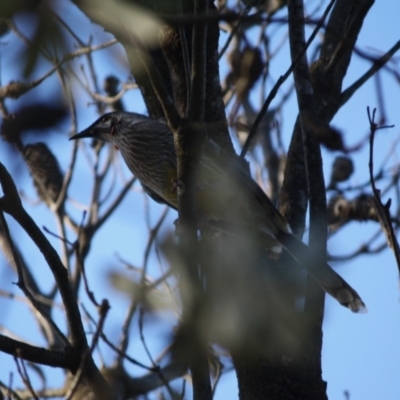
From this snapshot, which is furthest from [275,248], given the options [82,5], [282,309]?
[82,5]

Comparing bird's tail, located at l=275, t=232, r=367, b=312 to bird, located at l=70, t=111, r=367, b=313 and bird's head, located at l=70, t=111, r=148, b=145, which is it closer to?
bird, located at l=70, t=111, r=367, b=313

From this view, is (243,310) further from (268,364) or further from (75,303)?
(75,303)

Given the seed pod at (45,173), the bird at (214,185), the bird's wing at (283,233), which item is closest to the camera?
the bird's wing at (283,233)

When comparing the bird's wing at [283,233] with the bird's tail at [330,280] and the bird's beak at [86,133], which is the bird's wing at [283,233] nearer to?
the bird's tail at [330,280]

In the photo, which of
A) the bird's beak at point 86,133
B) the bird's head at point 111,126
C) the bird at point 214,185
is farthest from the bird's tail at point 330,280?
the bird's beak at point 86,133

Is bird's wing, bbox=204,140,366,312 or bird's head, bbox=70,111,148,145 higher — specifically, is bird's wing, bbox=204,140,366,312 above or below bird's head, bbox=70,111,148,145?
below

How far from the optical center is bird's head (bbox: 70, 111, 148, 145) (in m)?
5.26

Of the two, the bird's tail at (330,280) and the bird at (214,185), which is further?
the bird at (214,185)

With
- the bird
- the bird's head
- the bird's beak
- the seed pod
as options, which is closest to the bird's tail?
the bird

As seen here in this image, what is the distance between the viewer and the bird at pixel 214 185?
12.7 ft

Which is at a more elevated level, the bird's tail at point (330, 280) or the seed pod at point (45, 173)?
the seed pod at point (45, 173)

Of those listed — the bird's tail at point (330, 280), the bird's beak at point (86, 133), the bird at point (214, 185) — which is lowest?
the bird's tail at point (330, 280)

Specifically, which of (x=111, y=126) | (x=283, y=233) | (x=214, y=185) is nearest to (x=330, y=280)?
(x=283, y=233)

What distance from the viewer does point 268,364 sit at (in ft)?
10.5
